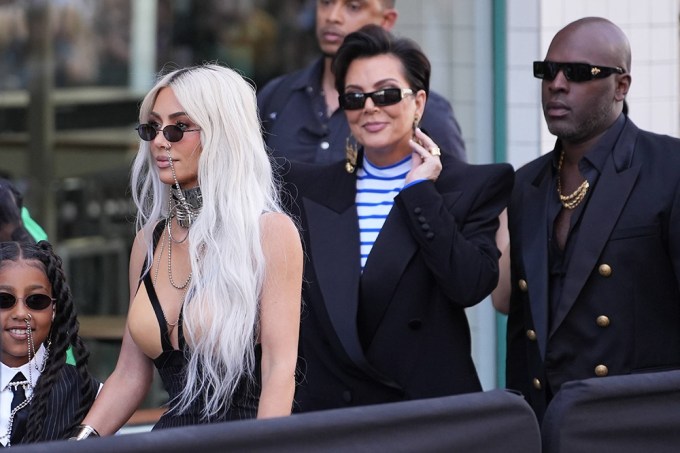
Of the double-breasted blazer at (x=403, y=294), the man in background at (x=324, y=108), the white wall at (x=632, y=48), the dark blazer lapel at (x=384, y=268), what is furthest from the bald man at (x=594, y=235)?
the white wall at (x=632, y=48)

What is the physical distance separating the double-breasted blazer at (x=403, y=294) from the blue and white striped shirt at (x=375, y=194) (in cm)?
4

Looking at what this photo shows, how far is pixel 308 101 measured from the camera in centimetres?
531

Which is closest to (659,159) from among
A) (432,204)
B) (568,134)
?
(568,134)

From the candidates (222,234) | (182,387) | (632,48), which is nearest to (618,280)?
(222,234)

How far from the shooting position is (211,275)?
136 inches

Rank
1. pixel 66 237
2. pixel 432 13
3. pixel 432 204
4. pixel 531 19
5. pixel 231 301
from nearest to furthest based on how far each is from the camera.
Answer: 1. pixel 231 301
2. pixel 432 204
3. pixel 531 19
4. pixel 432 13
5. pixel 66 237

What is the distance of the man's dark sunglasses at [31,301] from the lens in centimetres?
356

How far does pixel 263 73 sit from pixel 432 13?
4290mm

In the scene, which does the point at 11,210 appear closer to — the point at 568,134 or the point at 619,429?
the point at 568,134

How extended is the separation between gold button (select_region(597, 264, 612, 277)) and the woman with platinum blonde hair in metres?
1.00

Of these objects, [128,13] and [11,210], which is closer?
[11,210]

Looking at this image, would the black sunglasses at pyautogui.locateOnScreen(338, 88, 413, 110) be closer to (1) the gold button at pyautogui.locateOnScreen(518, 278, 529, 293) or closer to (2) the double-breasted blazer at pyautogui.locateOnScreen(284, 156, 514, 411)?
(2) the double-breasted blazer at pyautogui.locateOnScreen(284, 156, 514, 411)

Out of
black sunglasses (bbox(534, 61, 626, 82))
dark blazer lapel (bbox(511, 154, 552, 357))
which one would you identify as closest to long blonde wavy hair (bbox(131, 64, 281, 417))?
dark blazer lapel (bbox(511, 154, 552, 357))

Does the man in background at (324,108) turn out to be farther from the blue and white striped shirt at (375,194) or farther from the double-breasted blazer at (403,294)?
the double-breasted blazer at (403,294)
